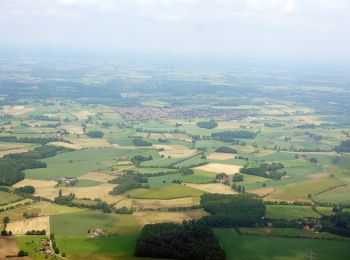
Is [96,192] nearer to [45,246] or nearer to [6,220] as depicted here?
[6,220]

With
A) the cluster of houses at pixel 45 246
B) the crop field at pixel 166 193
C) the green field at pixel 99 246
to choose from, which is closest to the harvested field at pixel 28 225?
the cluster of houses at pixel 45 246

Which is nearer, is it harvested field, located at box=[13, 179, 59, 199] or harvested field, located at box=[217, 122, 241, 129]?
harvested field, located at box=[13, 179, 59, 199]

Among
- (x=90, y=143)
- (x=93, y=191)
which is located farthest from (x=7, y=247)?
(x=90, y=143)

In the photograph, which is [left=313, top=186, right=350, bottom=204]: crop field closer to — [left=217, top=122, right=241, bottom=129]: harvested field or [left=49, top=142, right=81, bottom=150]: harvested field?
[left=49, top=142, right=81, bottom=150]: harvested field

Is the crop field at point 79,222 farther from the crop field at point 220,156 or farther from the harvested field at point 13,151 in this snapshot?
the crop field at point 220,156

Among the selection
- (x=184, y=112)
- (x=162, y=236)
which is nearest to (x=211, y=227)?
(x=162, y=236)

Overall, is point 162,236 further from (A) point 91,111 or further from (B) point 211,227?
(A) point 91,111

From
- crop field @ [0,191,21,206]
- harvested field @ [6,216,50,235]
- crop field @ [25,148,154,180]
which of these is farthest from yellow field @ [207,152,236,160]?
harvested field @ [6,216,50,235]
